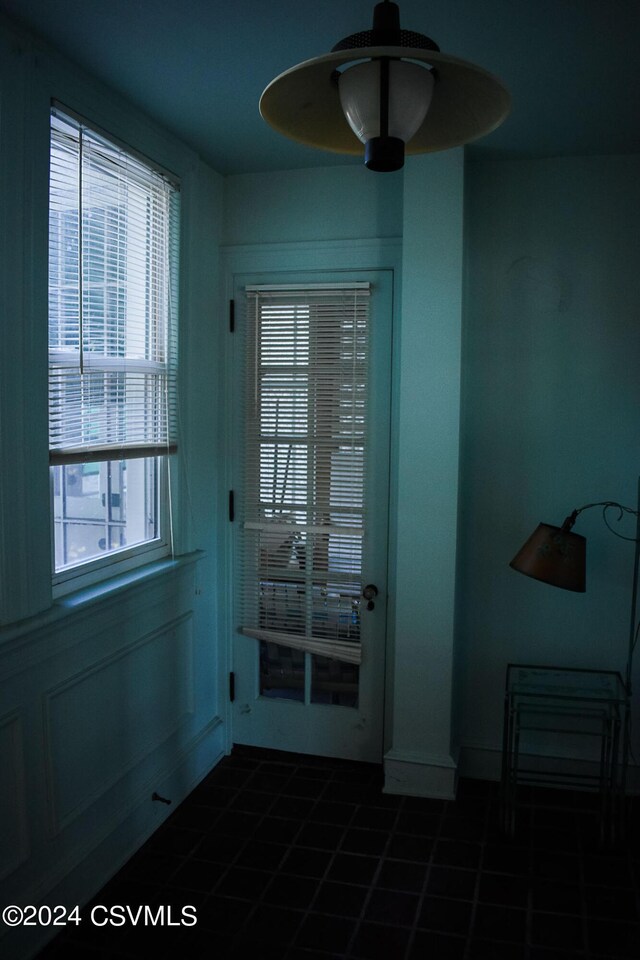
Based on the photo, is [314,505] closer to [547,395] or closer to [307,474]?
[307,474]

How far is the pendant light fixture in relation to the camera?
1.27 m

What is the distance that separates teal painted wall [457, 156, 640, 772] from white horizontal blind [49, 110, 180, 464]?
4.32 feet

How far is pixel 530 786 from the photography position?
3.53 metres

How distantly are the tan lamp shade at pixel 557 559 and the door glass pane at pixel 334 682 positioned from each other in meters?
1.01

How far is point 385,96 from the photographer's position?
127 centimetres

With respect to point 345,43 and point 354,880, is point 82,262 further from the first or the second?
point 354,880

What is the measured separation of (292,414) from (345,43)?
7.63 feet

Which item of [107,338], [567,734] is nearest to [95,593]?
[107,338]

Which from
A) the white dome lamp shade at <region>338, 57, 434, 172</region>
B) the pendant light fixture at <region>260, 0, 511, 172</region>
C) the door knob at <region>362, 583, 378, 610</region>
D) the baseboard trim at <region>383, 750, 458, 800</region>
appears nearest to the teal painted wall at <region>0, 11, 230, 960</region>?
the door knob at <region>362, 583, 378, 610</region>

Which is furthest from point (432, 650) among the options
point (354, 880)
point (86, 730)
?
point (86, 730)

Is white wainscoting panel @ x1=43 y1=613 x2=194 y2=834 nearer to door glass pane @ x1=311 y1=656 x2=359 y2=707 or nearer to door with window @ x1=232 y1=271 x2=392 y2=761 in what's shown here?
door with window @ x1=232 y1=271 x2=392 y2=761

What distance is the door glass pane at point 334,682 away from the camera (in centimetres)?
366

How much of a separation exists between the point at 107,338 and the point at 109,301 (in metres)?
0.13

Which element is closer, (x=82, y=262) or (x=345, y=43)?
(x=345, y=43)
